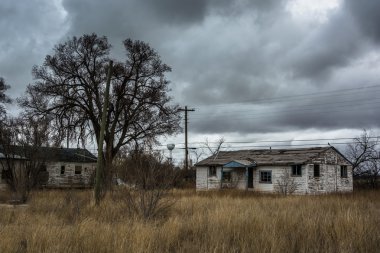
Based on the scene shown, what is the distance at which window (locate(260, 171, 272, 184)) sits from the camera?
39.1 m

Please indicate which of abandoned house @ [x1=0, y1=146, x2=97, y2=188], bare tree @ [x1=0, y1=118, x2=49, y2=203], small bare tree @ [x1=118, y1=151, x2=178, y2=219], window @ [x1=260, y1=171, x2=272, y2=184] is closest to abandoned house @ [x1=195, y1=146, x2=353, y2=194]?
window @ [x1=260, y1=171, x2=272, y2=184]

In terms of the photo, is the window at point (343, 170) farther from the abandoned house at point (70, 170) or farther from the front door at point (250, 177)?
the abandoned house at point (70, 170)

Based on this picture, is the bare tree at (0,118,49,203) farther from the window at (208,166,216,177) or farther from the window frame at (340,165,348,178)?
the window frame at (340,165,348,178)

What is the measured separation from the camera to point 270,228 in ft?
30.7

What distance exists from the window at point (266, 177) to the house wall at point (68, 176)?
63.1ft

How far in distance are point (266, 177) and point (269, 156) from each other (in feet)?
7.48

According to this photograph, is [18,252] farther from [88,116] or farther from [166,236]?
[88,116]

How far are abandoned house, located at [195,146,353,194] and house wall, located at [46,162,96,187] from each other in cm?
1442

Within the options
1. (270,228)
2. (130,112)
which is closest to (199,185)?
(130,112)

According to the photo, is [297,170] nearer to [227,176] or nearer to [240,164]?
[240,164]

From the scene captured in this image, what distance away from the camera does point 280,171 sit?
38.2 metres

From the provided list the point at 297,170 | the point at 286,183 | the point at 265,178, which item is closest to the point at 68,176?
the point at 265,178

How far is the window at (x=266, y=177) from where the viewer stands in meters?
39.1

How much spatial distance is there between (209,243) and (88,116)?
33.1 metres
